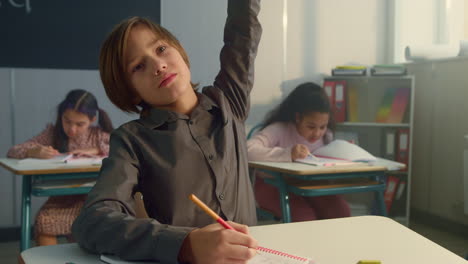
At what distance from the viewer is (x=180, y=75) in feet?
3.43

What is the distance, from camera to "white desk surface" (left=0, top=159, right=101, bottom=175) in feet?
6.91

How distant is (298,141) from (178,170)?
187 centimetres

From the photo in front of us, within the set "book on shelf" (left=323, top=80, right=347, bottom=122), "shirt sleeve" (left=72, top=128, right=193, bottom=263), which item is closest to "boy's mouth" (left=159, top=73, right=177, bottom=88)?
"shirt sleeve" (left=72, top=128, right=193, bottom=263)

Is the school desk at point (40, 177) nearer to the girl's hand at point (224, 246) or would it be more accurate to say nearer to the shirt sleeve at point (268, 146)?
the shirt sleeve at point (268, 146)

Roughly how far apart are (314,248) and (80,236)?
0.44 meters

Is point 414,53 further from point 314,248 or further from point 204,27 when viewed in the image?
point 314,248

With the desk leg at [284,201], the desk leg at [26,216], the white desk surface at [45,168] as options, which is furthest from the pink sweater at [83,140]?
the desk leg at [284,201]

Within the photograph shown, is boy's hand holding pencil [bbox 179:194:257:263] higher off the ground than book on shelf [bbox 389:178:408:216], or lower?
higher

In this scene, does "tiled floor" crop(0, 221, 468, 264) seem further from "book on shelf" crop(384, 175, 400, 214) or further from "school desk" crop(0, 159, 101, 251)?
"school desk" crop(0, 159, 101, 251)

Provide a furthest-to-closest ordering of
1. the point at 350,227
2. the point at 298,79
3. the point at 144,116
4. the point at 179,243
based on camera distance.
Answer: the point at 298,79
the point at 144,116
the point at 350,227
the point at 179,243

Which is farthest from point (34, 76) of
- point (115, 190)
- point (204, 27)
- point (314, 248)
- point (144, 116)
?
point (314, 248)

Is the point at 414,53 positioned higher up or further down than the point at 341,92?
higher up

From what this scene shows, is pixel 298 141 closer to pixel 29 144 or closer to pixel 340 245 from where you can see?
pixel 29 144

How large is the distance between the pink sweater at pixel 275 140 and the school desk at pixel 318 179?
90mm
